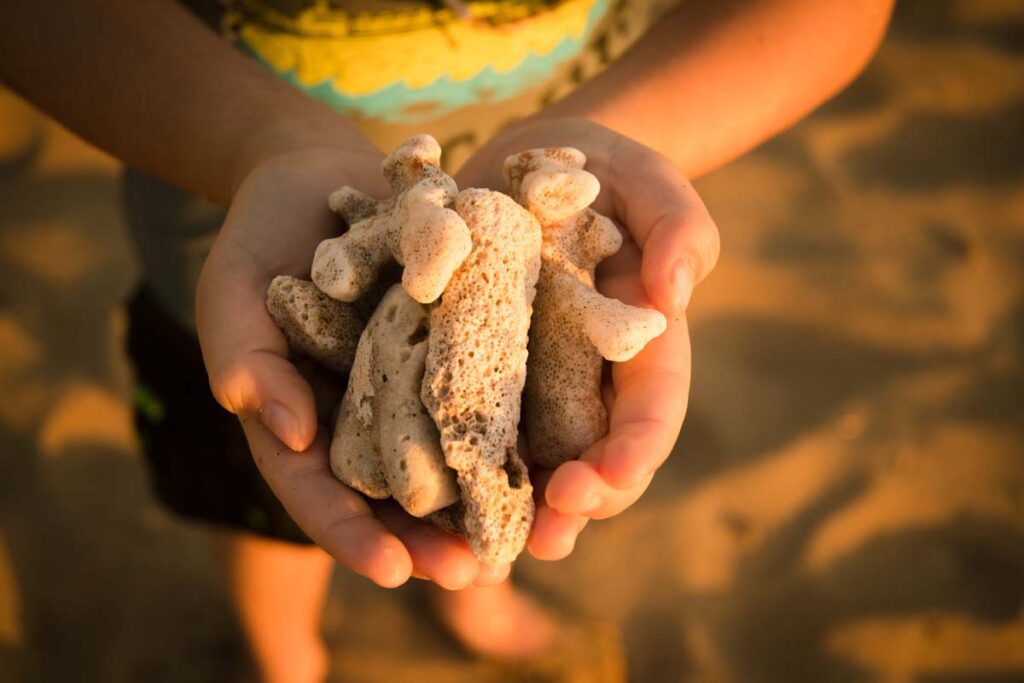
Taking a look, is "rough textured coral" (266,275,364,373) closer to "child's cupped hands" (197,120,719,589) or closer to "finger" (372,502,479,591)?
"child's cupped hands" (197,120,719,589)

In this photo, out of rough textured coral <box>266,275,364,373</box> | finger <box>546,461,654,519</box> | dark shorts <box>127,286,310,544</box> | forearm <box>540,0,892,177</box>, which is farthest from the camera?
dark shorts <box>127,286,310,544</box>

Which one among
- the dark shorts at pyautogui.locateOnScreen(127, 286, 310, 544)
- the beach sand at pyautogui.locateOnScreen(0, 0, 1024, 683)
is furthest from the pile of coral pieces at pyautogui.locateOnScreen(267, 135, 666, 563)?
the beach sand at pyautogui.locateOnScreen(0, 0, 1024, 683)

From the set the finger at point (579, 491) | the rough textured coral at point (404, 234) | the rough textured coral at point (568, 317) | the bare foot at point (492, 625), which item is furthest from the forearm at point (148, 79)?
the bare foot at point (492, 625)

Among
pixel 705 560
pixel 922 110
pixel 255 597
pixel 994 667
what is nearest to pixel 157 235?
pixel 255 597

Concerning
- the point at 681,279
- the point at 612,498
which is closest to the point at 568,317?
the point at 681,279

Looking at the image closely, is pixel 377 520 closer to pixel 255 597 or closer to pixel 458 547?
pixel 458 547

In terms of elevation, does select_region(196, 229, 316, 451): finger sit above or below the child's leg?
above

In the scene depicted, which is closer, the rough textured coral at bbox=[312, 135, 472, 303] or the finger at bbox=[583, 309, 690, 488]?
the finger at bbox=[583, 309, 690, 488]
